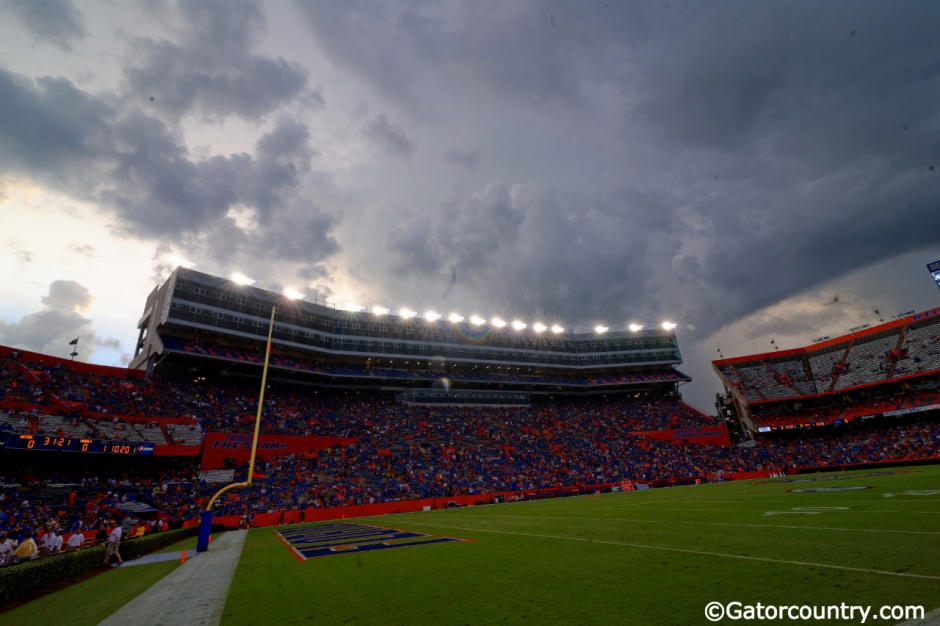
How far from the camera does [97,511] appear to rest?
22.8 meters

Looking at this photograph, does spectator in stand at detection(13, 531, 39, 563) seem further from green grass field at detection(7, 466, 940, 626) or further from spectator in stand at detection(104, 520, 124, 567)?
green grass field at detection(7, 466, 940, 626)

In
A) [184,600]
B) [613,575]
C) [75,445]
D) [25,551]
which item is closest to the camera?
[613,575]

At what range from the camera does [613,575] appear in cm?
Answer: 651

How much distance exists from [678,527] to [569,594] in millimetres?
7151

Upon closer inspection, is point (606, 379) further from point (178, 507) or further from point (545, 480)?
point (178, 507)

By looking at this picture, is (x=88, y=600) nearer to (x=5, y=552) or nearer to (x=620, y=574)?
(x=5, y=552)

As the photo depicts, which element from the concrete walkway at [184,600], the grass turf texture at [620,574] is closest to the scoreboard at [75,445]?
the concrete walkway at [184,600]

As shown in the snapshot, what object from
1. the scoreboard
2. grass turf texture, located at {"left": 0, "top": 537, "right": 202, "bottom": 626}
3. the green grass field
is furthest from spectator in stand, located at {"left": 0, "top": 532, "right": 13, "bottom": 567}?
the scoreboard

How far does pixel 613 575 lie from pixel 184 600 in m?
7.27

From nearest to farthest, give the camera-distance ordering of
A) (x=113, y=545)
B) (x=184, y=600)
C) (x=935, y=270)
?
1. (x=184, y=600)
2. (x=113, y=545)
3. (x=935, y=270)

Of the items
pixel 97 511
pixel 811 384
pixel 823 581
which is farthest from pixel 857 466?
pixel 97 511

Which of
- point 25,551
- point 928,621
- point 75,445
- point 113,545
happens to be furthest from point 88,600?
point 75,445

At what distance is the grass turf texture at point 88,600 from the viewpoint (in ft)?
24.4

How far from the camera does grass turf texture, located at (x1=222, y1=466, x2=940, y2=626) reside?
4941mm
